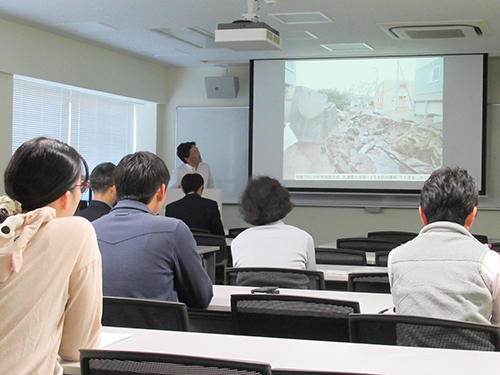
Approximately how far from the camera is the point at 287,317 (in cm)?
217

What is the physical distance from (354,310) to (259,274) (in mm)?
852

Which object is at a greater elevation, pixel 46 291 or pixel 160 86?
pixel 160 86

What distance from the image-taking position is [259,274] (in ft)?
9.26

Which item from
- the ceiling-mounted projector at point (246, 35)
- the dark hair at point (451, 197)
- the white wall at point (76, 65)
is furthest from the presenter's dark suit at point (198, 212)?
the dark hair at point (451, 197)

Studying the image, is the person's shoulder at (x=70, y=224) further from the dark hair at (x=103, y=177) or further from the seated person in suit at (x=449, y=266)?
the dark hair at (x=103, y=177)

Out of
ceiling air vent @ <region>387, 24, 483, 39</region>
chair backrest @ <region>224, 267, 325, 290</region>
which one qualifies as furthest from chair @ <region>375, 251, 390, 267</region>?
ceiling air vent @ <region>387, 24, 483, 39</region>

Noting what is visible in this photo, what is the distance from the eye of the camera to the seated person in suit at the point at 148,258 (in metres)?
2.23

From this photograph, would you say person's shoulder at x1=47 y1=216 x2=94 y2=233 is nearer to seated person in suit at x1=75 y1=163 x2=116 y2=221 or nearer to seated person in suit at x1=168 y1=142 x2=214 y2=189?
seated person in suit at x1=75 y1=163 x2=116 y2=221

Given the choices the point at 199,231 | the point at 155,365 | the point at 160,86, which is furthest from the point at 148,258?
the point at 160,86

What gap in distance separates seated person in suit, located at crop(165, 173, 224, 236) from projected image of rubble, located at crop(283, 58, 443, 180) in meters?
2.92

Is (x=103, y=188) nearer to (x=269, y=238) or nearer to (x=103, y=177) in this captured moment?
(x=103, y=177)

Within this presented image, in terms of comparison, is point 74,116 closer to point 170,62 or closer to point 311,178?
point 170,62

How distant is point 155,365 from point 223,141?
7815 mm

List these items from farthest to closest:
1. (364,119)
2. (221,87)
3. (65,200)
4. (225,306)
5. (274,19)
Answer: (221,87), (364,119), (274,19), (225,306), (65,200)
